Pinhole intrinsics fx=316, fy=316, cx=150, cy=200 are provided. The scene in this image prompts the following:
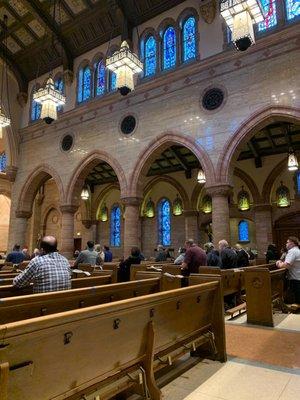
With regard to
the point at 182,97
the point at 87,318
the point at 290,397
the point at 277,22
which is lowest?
the point at 290,397

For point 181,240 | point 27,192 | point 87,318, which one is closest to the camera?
point 87,318

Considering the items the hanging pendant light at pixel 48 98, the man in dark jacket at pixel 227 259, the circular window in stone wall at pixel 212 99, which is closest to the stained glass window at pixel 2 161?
the hanging pendant light at pixel 48 98

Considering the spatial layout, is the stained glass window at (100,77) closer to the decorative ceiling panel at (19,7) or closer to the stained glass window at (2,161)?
the decorative ceiling panel at (19,7)

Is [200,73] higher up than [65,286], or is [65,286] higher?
[200,73]

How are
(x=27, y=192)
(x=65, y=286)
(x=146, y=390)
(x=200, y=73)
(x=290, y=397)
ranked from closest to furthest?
(x=146, y=390), (x=290, y=397), (x=65, y=286), (x=200, y=73), (x=27, y=192)

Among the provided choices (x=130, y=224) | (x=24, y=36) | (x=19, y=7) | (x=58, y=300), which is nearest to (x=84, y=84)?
(x=24, y=36)

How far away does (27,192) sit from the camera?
17.1 m

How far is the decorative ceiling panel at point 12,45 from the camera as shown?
53.2 ft

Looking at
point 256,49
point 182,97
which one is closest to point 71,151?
point 182,97

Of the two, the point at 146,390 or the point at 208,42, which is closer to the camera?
the point at 146,390

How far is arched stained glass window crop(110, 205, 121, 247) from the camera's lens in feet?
69.0

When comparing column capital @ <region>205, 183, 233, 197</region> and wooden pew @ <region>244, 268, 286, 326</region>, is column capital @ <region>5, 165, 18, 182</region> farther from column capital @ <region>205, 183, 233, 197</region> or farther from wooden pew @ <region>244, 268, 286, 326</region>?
wooden pew @ <region>244, 268, 286, 326</region>

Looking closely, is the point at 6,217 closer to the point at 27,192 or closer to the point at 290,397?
the point at 27,192

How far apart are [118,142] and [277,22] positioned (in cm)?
730
